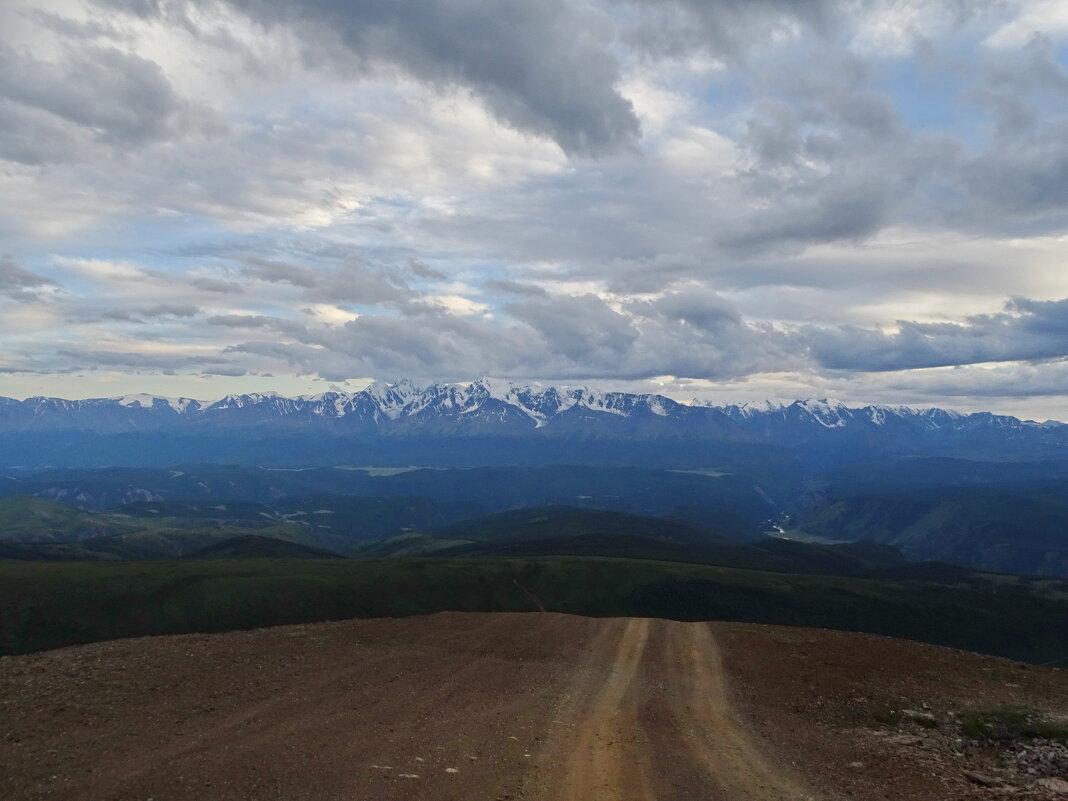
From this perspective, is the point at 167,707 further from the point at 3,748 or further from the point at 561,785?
the point at 561,785

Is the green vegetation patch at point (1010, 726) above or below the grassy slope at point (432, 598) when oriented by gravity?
above

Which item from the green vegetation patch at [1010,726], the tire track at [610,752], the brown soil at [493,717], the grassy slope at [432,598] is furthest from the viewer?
the grassy slope at [432,598]

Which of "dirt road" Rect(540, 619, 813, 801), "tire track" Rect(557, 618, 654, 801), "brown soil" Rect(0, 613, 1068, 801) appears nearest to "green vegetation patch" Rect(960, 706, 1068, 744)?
"brown soil" Rect(0, 613, 1068, 801)

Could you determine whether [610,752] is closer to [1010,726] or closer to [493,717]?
[493,717]

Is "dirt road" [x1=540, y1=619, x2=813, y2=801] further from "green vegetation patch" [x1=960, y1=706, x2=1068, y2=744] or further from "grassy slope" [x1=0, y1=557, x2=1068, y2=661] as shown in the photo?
"grassy slope" [x1=0, y1=557, x2=1068, y2=661]

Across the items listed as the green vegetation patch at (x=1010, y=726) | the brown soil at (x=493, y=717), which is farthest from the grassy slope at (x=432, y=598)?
the green vegetation patch at (x=1010, y=726)

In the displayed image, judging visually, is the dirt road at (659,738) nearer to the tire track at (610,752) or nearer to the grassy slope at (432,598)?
the tire track at (610,752)

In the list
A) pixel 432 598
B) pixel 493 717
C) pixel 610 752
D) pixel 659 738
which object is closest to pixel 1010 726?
pixel 659 738
